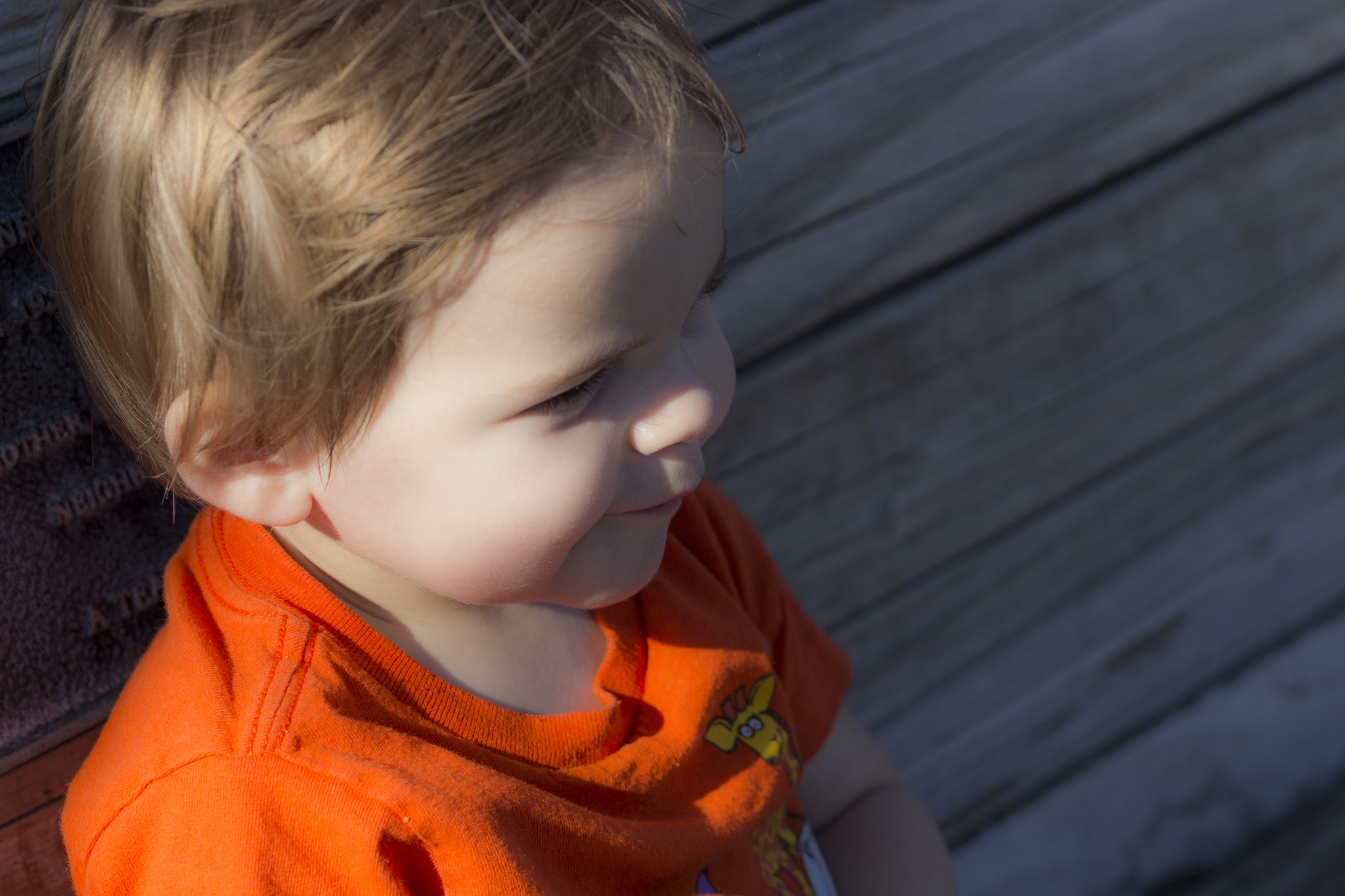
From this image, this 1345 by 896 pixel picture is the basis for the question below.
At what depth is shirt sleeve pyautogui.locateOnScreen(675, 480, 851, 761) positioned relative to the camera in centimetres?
93

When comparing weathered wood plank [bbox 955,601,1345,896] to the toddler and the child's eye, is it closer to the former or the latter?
the toddler

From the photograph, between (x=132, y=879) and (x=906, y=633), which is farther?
(x=906, y=633)

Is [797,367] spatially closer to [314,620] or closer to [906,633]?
[906,633]

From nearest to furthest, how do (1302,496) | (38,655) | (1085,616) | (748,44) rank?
(38,655) < (748,44) < (1085,616) < (1302,496)

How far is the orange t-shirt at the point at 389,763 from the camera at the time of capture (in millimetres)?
590

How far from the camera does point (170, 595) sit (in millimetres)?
703

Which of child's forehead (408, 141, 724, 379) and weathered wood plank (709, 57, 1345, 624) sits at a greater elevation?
child's forehead (408, 141, 724, 379)

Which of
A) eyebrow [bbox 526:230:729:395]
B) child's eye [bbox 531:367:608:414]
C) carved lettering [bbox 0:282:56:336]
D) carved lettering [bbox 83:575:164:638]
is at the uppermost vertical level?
eyebrow [bbox 526:230:729:395]

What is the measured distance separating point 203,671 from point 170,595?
97 millimetres

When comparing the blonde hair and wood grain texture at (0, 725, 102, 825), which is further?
wood grain texture at (0, 725, 102, 825)

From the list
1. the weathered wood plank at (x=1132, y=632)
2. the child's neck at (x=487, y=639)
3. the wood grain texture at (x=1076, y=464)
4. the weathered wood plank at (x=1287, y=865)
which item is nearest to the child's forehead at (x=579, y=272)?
the child's neck at (x=487, y=639)

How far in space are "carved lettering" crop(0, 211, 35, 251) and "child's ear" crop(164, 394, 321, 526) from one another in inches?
7.5

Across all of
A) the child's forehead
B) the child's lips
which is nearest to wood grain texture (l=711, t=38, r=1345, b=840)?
the child's lips

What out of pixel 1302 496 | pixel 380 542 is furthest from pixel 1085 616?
pixel 380 542
